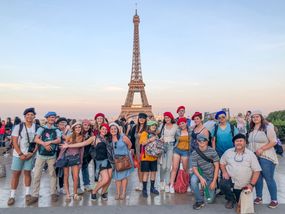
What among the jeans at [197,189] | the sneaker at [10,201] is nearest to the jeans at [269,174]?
the jeans at [197,189]

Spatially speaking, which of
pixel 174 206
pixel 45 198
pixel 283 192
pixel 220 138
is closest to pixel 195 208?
pixel 174 206

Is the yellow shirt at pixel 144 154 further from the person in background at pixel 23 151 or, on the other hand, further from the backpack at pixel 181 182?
the person in background at pixel 23 151

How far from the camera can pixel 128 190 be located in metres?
6.50

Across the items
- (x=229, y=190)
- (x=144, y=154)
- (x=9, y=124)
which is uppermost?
(x=9, y=124)

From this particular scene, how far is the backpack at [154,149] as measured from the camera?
5.91m

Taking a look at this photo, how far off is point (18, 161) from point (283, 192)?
216 inches

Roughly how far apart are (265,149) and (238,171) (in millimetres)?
676

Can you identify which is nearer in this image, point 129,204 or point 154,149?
point 129,204

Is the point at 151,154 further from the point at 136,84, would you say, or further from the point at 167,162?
the point at 136,84

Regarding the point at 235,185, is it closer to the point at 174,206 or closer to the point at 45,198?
the point at 174,206

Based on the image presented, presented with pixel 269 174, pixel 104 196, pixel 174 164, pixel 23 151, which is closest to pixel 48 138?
pixel 23 151

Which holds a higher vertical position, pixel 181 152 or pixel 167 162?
pixel 181 152

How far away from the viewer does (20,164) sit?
552 centimetres

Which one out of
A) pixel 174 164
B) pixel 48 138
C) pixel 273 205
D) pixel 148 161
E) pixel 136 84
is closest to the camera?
pixel 273 205
